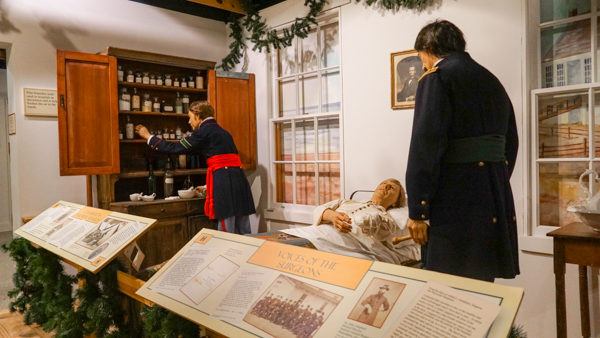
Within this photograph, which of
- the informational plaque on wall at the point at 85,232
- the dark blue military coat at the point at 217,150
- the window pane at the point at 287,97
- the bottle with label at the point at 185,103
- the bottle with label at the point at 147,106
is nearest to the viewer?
the informational plaque on wall at the point at 85,232

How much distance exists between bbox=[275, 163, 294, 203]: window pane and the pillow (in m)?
1.87

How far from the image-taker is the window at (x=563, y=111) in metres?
2.63

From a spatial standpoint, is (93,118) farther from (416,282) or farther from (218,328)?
(416,282)

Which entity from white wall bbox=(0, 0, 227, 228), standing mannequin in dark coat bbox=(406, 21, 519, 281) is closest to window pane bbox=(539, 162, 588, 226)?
standing mannequin in dark coat bbox=(406, 21, 519, 281)

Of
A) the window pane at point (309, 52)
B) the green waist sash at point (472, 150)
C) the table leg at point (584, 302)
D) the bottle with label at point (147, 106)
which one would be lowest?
the table leg at point (584, 302)

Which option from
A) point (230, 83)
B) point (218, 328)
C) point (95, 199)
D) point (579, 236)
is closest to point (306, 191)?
point (230, 83)

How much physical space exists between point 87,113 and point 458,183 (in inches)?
124

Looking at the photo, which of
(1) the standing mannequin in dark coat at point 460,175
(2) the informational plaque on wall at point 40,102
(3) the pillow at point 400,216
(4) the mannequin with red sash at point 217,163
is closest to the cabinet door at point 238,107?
(4) the mannequin with red sash at point 217,163

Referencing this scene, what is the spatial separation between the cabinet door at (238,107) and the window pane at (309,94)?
574 millimetres

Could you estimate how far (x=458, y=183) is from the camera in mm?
1771

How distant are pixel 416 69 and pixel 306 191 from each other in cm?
167

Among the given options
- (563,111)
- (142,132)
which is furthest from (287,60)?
(563,111)

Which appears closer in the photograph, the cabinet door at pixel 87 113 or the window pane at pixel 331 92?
the cabinet door at pixel 87 113

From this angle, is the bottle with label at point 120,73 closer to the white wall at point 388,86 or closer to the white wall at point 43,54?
the white wall at point 43,54
